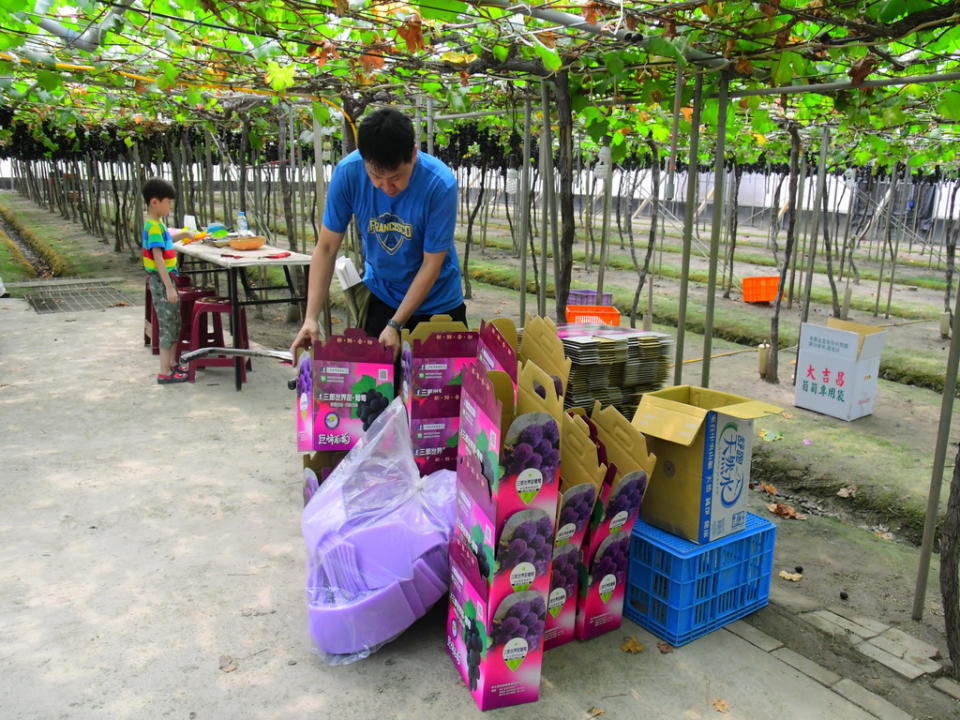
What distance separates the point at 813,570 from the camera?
3453mm

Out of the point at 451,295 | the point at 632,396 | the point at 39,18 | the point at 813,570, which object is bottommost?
the point at 813,570

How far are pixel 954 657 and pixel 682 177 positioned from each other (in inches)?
732

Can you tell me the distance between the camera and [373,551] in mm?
2328

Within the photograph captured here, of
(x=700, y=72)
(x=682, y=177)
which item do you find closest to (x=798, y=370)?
(x=700, y=72)

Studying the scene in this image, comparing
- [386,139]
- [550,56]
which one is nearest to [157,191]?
[550,56]

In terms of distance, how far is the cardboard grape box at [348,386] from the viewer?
9.30ft

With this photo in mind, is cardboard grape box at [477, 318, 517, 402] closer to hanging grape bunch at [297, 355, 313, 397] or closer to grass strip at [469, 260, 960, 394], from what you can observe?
hanging grape bunch at [297, 355, 313, 397]

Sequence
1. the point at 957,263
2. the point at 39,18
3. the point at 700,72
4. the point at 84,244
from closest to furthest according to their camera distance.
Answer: the point at 700,72
the point at 39,18
the point at 957,263
the point at 84,244

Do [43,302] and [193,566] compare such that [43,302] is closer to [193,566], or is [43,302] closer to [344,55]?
[344,55]

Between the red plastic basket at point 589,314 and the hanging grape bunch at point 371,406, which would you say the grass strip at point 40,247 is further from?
the hanging grape bunch at point 371,406

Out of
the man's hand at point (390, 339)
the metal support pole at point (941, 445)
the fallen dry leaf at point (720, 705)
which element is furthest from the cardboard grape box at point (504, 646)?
the metal support pole at point (941, 445)

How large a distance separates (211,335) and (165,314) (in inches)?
27.2

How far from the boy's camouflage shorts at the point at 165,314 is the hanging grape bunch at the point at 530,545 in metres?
4.07

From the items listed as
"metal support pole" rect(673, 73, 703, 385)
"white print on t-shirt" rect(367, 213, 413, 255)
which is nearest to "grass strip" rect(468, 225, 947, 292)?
"metal support pole" rect(673, 73, 703, 385)
